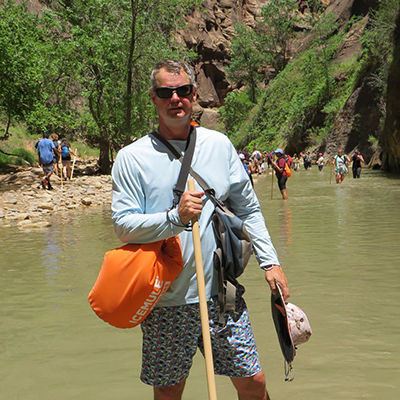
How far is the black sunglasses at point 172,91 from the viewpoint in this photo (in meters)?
2.76

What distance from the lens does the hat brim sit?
284cm

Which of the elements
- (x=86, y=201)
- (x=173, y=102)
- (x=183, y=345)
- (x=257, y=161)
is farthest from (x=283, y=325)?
(x=257, y=161)

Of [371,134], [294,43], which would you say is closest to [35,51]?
[371,134]

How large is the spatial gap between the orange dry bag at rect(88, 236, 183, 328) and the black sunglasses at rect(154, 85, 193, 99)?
2.41 ft

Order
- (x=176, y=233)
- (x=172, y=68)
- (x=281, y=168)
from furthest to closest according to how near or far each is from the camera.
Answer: (x=281, y=168), (x=172, y=68), (x=176, y=233)

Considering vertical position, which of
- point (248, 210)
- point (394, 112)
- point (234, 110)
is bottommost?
point (248, 210)

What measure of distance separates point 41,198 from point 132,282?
1641cm

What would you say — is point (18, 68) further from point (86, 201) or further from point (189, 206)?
point (189, 206)

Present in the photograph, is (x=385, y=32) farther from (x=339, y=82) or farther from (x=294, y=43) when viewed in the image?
(x=294, y=43)

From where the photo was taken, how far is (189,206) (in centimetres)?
249

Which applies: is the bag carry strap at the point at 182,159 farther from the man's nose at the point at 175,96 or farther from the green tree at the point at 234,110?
the green tree at the point at 234,110

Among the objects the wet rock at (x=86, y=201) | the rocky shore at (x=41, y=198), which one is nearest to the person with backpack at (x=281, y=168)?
the rocky shore at (x=41, y=198)

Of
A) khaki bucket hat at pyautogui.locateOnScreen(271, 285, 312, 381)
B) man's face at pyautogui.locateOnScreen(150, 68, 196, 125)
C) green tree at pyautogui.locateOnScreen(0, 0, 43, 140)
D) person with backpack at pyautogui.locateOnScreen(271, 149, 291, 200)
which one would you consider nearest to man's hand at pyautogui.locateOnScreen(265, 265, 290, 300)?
khaki bucket hat at pyautogui.locateOnScreen(271, 285, 312, 381)

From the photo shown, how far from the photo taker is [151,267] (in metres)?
2.49
